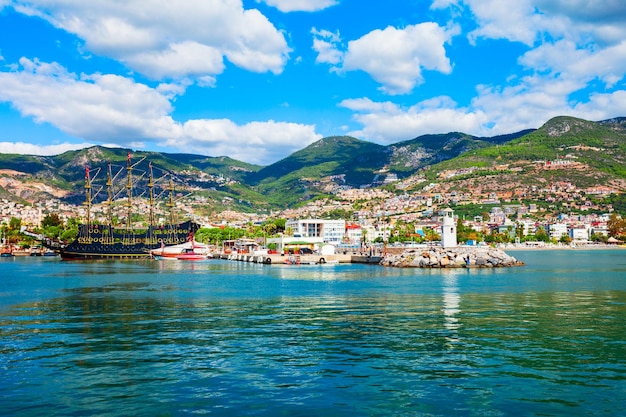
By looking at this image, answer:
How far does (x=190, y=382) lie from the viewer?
14914 mm

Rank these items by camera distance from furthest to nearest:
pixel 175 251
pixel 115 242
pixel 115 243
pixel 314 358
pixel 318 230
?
pixel 318 230
pixel 115 242
pixel 115 243
pixel 175 251
pixel 314 358

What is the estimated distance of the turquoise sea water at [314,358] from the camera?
42.9 ft

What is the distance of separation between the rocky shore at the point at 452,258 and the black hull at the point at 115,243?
191 feet

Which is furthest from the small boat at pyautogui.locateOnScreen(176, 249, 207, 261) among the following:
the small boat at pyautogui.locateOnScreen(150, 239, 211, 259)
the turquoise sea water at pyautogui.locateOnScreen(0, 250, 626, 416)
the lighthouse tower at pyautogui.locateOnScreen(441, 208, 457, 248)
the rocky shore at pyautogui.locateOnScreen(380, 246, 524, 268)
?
the turquoise sea water at pyautogui.locateOnScreen(0, 250, 626, 416)

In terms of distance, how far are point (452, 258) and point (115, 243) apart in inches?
2935

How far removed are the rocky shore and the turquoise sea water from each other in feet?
140

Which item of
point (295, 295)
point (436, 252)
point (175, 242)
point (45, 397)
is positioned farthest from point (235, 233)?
point (45, 397)

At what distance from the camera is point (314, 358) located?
17703 millimetres

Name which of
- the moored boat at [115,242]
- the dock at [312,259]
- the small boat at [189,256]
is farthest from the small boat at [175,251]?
the dock at [312,259]

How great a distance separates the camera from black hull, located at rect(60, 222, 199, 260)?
116375 millimetres

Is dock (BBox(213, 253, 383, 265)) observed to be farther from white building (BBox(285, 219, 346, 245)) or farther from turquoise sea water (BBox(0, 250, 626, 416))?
white building (BBox(285, 219, 346, 245))

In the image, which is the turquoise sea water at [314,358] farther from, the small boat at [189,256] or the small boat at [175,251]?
the small boat at [175,251]

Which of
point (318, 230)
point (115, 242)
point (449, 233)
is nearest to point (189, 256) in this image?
point (115, 242)

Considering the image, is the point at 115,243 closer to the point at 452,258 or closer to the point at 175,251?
the point at 175,251
